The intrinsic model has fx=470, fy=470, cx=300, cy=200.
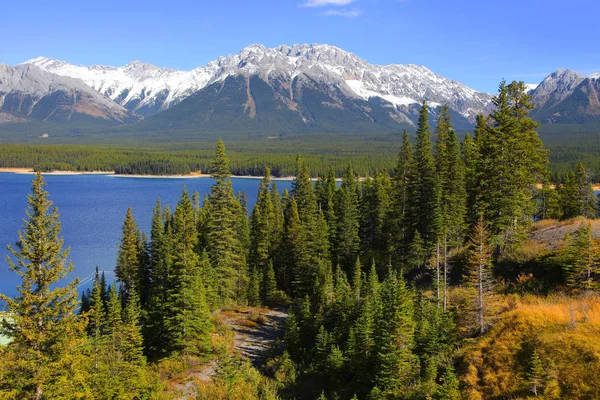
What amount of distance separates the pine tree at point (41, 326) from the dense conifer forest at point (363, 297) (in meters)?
0.07

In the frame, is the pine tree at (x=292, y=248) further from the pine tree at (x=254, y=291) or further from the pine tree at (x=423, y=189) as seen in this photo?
the pine tree at (x=423, y=189)

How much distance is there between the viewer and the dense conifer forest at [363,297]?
20.4m

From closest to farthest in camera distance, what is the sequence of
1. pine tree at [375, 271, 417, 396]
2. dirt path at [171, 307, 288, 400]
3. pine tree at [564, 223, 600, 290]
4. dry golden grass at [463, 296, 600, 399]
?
dry golden grass at [463, 296, 600, 399] → pine tree at [375, 271, 417, 396] → pine tree at [564, 223, 600, 290] → dirt path at [171, 307, 288, 400]

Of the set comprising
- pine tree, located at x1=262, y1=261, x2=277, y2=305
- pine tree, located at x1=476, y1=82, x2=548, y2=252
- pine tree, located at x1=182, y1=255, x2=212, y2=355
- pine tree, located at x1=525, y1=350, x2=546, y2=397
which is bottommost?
pine tree, located at x1=262, y1=261, x2=277, y2=305

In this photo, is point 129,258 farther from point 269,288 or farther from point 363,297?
point 363,297

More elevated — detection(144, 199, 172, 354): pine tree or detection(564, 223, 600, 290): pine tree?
detection(564, 223, 600, 290): pine tree

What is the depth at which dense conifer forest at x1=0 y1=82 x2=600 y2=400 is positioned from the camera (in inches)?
803

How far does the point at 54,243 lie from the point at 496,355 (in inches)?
820

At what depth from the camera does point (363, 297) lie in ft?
117

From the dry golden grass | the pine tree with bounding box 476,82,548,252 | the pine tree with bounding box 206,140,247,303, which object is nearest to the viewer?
the dry golden grass

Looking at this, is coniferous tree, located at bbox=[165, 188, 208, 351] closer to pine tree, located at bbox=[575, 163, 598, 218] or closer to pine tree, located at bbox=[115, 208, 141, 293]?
pine tree, located at bbox=[115, 208, 141, 293]

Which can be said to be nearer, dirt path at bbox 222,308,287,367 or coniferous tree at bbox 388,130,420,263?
dirt path at bbox 222,308,287,367

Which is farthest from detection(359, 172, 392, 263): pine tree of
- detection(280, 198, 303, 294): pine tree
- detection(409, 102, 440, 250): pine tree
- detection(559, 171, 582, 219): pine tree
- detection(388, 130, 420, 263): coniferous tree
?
detection(559, 171, 582, 219): pine tree

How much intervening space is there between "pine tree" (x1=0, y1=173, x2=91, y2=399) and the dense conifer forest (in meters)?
0.07
